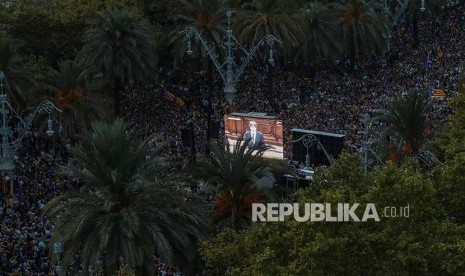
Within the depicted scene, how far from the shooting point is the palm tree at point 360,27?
210 ft

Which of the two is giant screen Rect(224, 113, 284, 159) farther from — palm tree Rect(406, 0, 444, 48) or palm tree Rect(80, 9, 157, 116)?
palm tree Rect(406, 0, 444, 48)

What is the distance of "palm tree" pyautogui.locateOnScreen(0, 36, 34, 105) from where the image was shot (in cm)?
5049

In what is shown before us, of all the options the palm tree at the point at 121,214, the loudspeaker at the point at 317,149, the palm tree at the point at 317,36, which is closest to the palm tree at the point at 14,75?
the loudspeaker at the point at 317,149

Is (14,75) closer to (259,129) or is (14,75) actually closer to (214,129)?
(214,129)

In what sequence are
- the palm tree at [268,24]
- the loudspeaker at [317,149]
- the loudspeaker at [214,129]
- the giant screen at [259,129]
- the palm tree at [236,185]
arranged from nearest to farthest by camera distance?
the palm tree at [236,185], the loudspeaker at [317,149], the giant screen at [259,129], the loudspeaker at [214,129], the palm tree at [268,24]

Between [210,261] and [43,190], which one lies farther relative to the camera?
[43,190]

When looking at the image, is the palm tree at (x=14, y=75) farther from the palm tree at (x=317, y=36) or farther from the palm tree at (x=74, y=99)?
the palm tree at (x=317, y=36)

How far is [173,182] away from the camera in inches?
1155

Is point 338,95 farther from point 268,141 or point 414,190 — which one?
point 414,190

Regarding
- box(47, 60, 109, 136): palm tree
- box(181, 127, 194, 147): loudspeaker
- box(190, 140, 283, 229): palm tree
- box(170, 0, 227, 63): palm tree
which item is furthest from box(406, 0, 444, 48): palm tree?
box(190, 140, 283, 229): palm tree

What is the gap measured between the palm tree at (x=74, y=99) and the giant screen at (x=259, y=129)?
241 inches

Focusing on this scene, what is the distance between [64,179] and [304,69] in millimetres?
26351

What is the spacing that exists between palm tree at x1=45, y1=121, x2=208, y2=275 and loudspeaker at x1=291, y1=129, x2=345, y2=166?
12594 mm

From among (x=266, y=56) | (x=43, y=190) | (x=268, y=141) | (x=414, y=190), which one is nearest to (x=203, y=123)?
(x=266, y=56)
